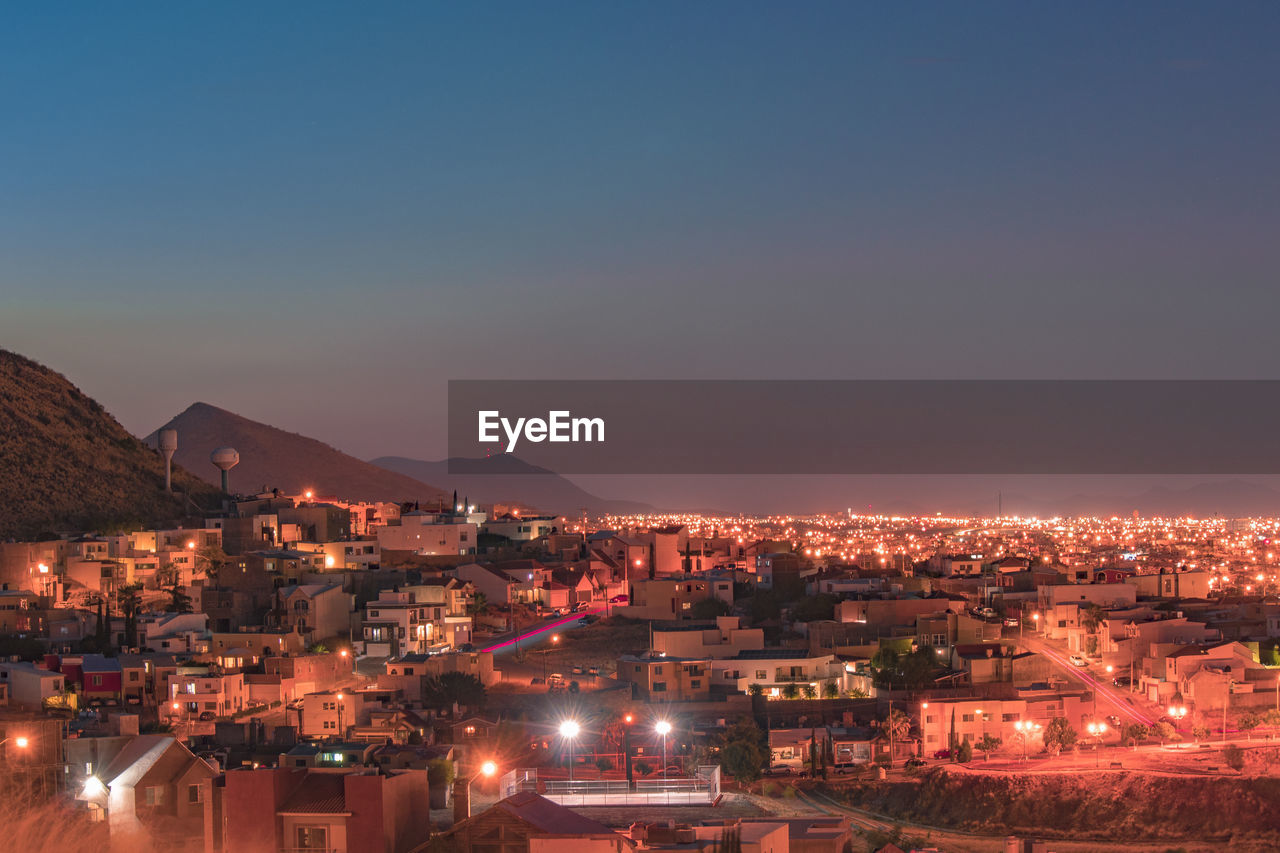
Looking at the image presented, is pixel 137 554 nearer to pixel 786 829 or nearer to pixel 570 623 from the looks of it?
pixel 570 623

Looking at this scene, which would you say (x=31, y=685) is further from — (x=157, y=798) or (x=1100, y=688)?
(x=1100, y=688)

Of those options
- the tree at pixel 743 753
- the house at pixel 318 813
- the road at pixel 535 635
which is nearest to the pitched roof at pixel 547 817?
the house at pixel 318 813

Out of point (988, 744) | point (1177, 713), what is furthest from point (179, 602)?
point (1177, 713)

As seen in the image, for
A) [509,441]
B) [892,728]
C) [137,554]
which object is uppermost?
[509,441]

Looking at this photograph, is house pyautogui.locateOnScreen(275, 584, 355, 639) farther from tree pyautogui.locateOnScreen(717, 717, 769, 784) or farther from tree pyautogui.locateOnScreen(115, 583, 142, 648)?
tree pyautogui.locateOnScreen(717, 717, 769, 784)

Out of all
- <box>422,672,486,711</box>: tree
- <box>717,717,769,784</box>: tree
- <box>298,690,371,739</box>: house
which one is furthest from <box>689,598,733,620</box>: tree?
<box>298,690,371,739</box>: house

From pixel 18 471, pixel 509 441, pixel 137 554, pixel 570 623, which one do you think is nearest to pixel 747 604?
pixel 570 623
